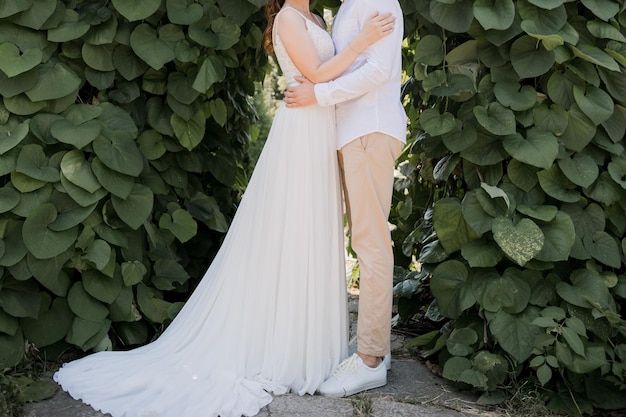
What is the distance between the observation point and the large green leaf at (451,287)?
272cm

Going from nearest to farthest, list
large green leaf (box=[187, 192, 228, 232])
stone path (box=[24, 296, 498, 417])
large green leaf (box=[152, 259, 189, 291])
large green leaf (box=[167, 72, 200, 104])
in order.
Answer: stone path (box=[24, 296, 498, 417]) → large green leaf (box=[167, 72, 200, 104]) → large green leaf (box=[152, 259, 189, 291]) → large green leaf (box=[187, 192, 228, 232])

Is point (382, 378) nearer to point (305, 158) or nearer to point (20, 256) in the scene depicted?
point (305, 158)

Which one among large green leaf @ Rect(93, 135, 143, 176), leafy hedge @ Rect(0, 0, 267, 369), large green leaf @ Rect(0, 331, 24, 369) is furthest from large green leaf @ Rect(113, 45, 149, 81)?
large green leaf @ Rect(0, 331, 24, 369)

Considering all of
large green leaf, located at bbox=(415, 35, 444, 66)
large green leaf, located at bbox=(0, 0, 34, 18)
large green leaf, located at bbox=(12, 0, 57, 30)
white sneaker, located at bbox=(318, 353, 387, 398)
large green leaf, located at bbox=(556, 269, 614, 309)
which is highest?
large green leaf, located at bbox=(0, 0, 34, 18)

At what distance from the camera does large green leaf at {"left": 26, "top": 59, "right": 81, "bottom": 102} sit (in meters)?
2.60

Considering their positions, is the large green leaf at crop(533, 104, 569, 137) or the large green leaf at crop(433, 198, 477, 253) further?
the large green leaf at crop(433, 198, 477, 253)

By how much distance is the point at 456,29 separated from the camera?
2555mm

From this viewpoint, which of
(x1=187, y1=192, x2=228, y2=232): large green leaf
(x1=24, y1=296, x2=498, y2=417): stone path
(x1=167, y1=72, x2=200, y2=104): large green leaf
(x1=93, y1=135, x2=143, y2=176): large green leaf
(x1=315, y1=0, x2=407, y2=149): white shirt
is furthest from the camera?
(x1=187, y1=192, x2=228, y2=232): large green leaf

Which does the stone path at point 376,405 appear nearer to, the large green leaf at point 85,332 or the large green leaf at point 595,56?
the large green leaf at point 85,332

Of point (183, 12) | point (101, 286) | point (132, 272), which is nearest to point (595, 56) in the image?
point (183, 12)

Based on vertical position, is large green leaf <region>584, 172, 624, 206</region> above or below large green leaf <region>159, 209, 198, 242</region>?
below

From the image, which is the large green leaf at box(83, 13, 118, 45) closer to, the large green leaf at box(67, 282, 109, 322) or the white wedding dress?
the white wedding dress

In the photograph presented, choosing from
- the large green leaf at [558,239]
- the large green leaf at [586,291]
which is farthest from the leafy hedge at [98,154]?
the large green leaf at [586,291]

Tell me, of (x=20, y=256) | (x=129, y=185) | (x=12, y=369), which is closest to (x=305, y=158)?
(x=129, y=185)
